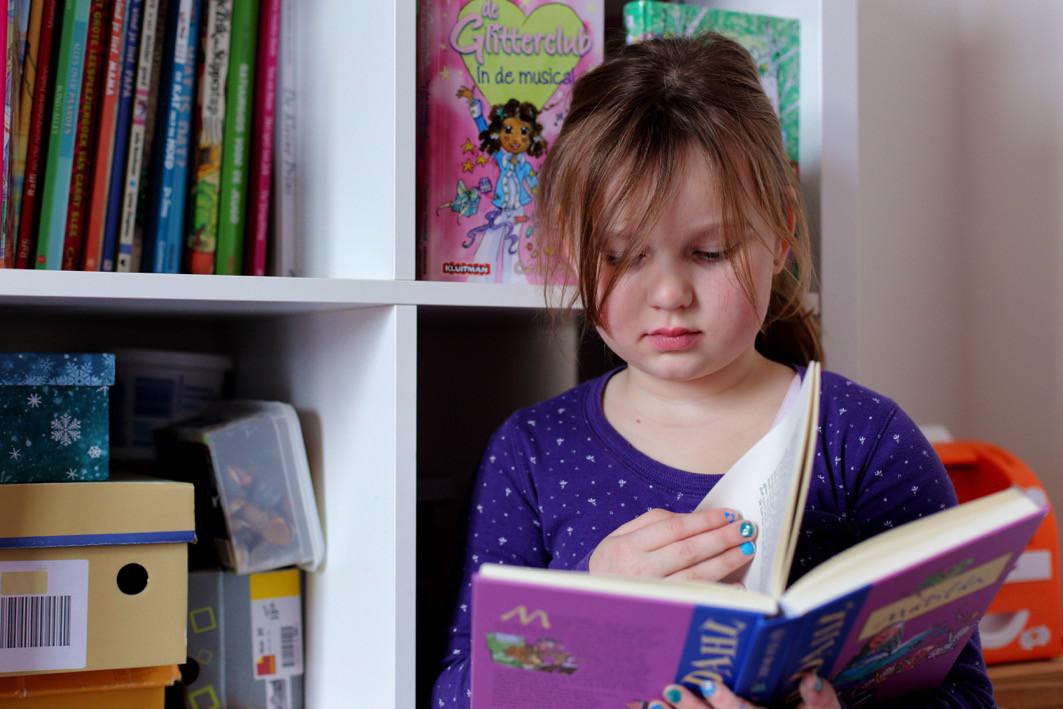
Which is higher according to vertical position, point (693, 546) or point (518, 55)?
point (518, 55)

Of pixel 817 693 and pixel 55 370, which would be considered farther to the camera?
pixel 55 370

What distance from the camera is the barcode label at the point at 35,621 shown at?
74 cm

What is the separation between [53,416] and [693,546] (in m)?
0.47

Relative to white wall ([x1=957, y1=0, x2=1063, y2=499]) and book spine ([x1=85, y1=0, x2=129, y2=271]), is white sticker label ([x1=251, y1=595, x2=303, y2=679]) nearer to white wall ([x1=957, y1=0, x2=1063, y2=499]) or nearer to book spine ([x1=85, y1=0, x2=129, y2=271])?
book spine ([x1=85, y1=0, x2=129, y2=271])

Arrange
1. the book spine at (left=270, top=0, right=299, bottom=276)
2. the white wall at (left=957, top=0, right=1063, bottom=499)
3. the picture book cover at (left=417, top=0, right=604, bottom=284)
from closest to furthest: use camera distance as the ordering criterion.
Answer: the picture book cover at (left=417, top=0, right=604, bottom=284), the book spine at (left=270, top=0, right=299, bottom=276), the white wall at (left=957, top=0, right=1063, bottom=499)

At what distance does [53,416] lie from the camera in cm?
77

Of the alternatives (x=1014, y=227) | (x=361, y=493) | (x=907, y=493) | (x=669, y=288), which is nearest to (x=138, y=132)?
(x=361, y=493)

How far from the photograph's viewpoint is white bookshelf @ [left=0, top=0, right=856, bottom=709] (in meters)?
0.76

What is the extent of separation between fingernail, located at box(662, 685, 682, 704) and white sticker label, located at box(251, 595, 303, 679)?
44 cm

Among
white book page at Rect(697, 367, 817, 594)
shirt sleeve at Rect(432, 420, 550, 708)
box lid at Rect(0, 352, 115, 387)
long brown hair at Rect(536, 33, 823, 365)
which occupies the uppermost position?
long brown hair at Rect(536, 33, 823, 365)

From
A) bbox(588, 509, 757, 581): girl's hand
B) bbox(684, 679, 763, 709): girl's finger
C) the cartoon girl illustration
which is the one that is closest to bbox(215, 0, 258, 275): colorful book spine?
the cartoon girl illustration

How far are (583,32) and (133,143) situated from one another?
0.39m

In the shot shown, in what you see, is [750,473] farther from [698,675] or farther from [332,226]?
[332,226]

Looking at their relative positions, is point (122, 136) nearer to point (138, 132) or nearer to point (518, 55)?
point (138, 132)
